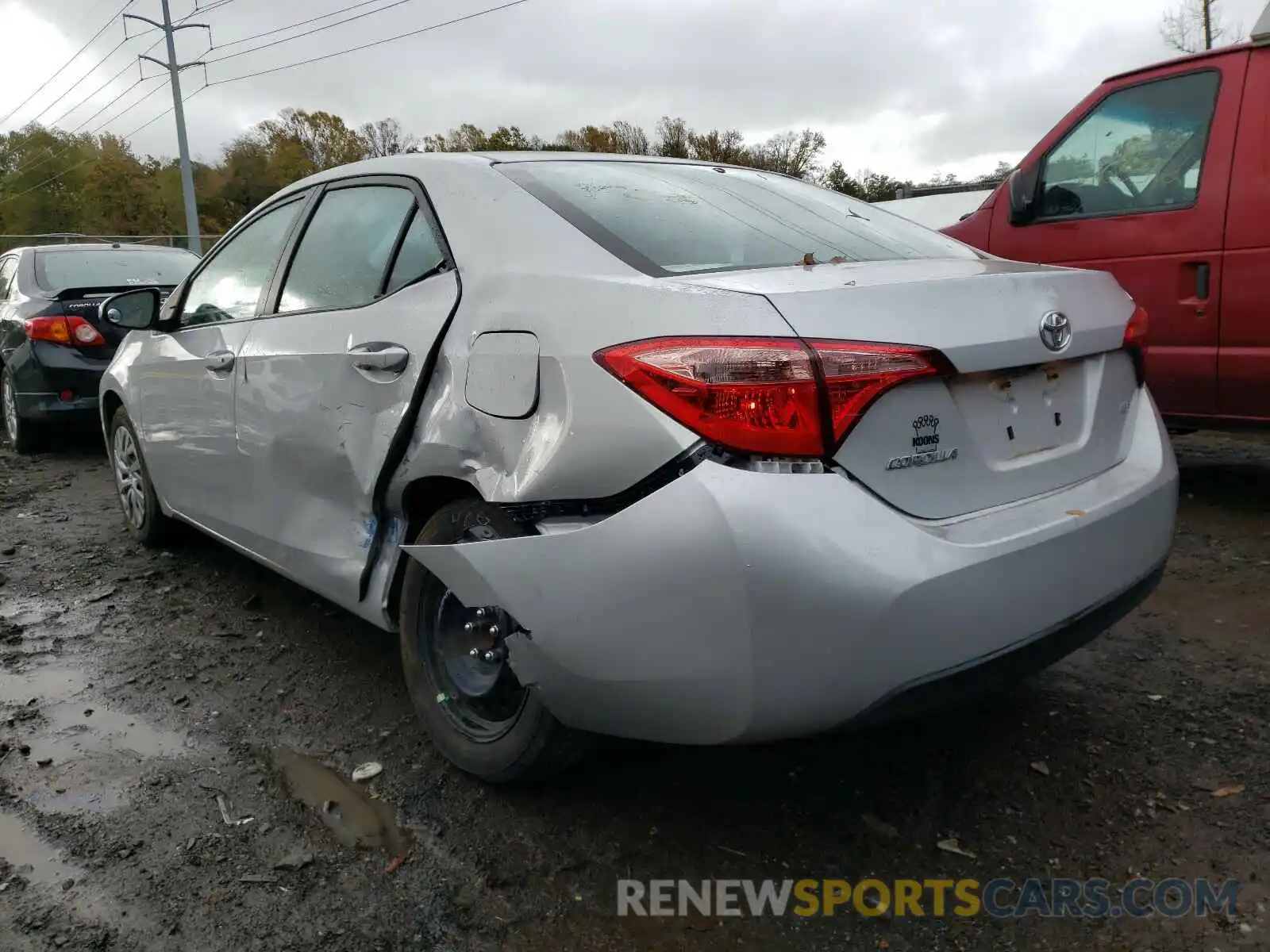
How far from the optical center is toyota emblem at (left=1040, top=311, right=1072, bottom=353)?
217 cm

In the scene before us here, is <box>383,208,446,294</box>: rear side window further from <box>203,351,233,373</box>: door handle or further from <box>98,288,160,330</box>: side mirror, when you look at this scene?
<box>98,288,160,330</box>: side mirror

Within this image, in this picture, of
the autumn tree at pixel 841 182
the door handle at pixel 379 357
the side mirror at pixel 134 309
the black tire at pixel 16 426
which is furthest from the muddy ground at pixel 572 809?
the autumn tree at pixel 841 182

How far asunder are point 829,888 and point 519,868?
0.68m

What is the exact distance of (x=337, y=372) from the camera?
277 centimetres

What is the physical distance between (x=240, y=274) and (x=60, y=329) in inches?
163

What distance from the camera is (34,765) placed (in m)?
2.84

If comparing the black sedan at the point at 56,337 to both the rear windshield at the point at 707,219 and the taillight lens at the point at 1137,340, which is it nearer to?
the rear windshield at the point at 707,219

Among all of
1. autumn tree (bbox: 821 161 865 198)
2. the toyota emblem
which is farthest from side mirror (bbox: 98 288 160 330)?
autumn tree (bbox: 821 161 865 198)

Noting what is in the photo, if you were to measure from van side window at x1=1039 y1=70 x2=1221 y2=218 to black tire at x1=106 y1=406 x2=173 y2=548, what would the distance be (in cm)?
444

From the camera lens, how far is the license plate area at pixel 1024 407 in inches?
81.5

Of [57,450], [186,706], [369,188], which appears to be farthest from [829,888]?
[57,450]

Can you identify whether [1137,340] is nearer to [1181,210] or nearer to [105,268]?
[1181,210]

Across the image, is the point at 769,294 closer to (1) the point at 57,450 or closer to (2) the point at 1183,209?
(2) the point at 1183,209

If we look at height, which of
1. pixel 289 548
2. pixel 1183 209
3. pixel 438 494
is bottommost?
pixel 289 548
